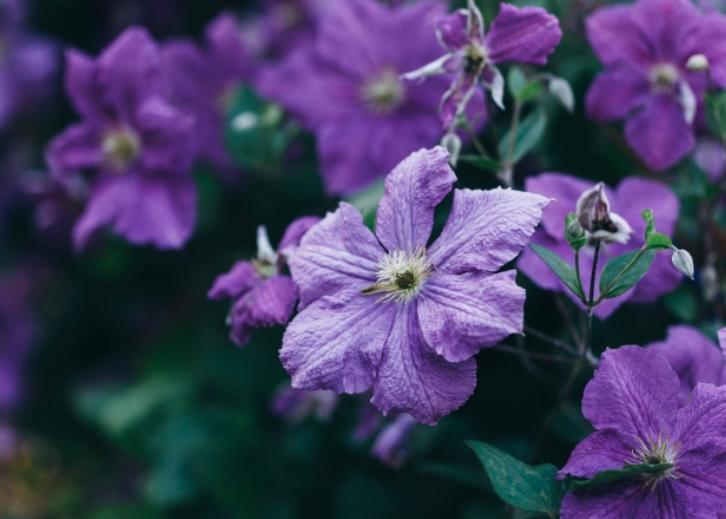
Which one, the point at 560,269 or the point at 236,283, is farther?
the point at 236,283

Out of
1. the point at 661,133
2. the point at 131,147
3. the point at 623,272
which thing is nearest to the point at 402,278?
the point at 623,272

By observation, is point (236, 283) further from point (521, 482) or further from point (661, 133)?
point (661, 133)

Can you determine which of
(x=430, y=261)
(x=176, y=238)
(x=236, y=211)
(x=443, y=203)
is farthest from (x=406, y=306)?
(x=236, y=211)

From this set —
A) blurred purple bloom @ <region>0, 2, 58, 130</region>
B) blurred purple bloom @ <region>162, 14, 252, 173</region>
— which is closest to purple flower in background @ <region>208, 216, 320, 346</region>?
blurred purple bloom @ <region>162, 14, 252, 173</region>

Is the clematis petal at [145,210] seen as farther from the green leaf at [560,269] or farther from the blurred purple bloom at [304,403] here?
the green leaf at [560,269]

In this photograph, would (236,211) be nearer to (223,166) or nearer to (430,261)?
(223,166)
